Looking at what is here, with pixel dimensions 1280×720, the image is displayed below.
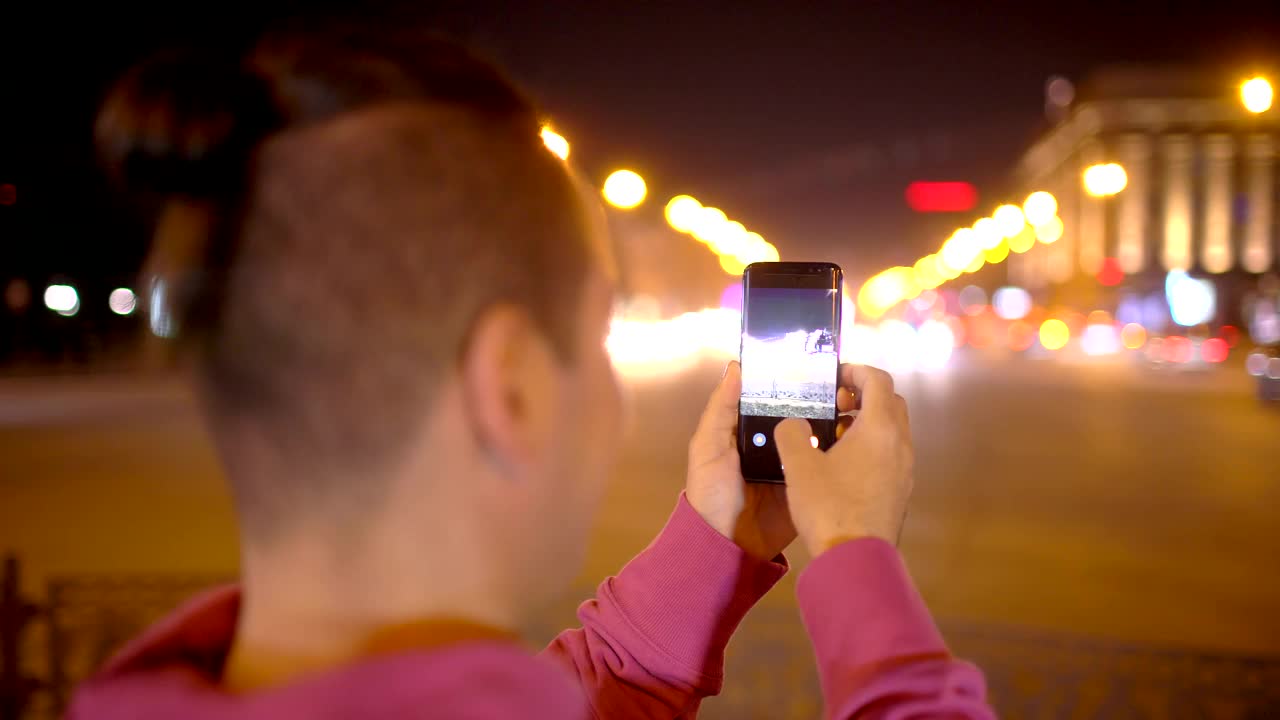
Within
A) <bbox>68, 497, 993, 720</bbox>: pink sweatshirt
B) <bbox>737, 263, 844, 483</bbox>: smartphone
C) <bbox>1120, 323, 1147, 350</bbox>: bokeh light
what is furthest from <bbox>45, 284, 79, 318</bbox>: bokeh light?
<bbox>68, 497, 993, 720</bbox>: pink sweatshirt

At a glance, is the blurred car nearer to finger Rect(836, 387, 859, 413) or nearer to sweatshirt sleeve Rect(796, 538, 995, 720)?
finger Rect(836, 387, 859, 413)

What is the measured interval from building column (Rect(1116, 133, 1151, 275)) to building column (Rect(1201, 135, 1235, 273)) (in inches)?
158

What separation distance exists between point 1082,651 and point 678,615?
3.89 metres

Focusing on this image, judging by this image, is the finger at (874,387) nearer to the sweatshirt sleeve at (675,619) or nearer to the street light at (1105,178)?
the sweatshirt sleeve at (675,619)

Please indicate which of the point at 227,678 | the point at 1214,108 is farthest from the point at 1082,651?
the point at 1214,108

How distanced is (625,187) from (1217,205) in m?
80.4

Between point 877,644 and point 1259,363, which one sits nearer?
point 877,644

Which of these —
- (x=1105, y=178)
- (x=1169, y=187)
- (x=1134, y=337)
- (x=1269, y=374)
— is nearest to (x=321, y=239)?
(x=1105, y=178)

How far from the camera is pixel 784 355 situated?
1715 mm

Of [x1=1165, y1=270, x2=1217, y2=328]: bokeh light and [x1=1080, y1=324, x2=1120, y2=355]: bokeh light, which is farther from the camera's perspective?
[x1=1165, y1=270, x2=1217, y2=328]: bokeh light

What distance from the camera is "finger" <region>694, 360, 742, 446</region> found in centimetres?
159

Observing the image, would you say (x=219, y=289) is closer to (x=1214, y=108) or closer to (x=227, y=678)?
(x=227, y=678)

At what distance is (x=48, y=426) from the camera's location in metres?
17.2

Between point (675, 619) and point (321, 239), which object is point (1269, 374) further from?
point (321, 239)
